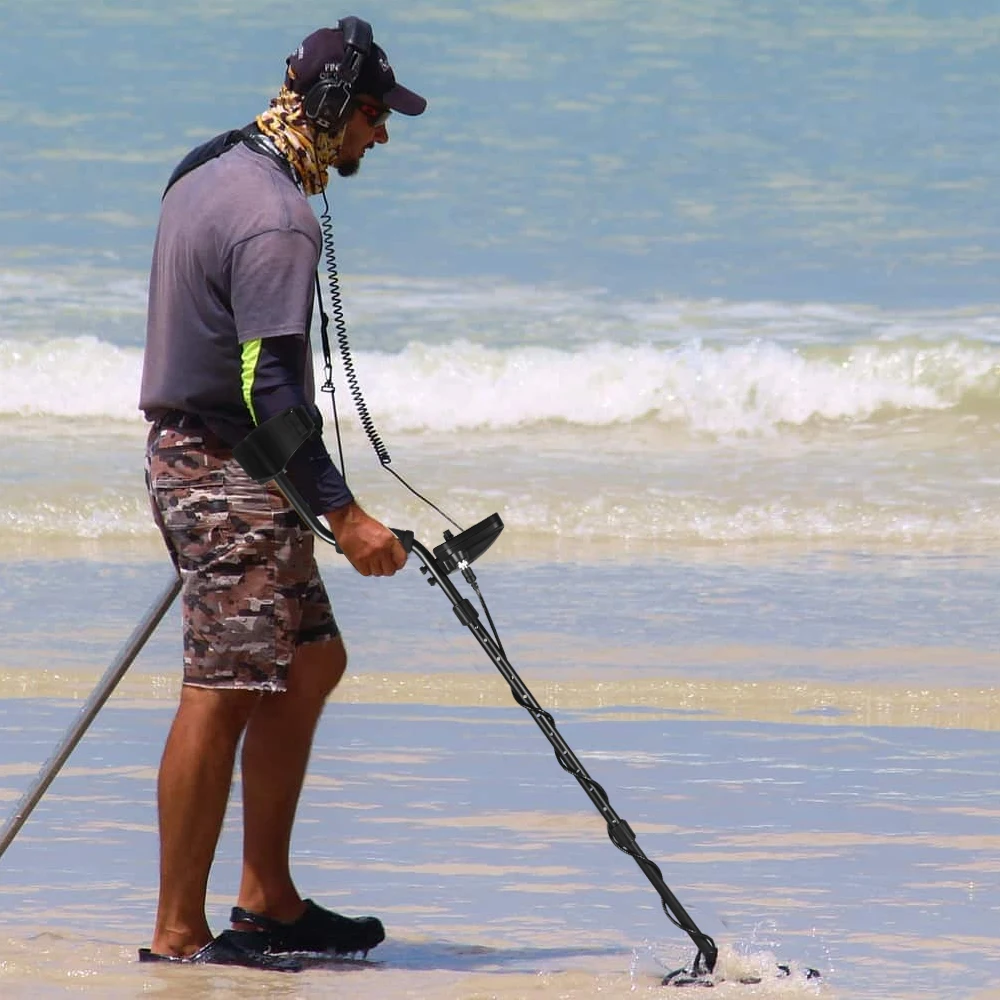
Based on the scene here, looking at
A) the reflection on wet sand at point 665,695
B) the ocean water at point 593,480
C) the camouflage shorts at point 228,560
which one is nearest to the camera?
the camouflage shorts at point 228,560

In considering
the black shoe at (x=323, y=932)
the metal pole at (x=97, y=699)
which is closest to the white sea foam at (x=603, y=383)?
the black shoe at (x=323, y=932)

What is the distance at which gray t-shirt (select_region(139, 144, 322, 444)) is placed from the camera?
3287mm

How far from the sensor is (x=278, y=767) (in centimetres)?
366

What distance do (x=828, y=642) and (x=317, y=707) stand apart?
4553mm

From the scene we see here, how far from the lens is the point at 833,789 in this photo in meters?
5.10

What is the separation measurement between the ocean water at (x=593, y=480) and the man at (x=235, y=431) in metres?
0.31

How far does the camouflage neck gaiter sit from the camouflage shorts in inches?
18.7

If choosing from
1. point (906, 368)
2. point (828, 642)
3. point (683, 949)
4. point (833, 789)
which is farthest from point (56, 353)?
point (683, 949)

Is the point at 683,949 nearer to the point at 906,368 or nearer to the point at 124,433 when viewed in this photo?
the point at 124,433

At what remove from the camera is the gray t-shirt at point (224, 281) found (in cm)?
329

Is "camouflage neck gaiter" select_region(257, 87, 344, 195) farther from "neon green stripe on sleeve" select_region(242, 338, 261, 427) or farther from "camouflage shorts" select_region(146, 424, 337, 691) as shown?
"camouflage shorts" select_region(146, 424, 337, 691)

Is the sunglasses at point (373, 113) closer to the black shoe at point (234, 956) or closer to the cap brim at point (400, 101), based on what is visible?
the cap brim at point (400, 101)

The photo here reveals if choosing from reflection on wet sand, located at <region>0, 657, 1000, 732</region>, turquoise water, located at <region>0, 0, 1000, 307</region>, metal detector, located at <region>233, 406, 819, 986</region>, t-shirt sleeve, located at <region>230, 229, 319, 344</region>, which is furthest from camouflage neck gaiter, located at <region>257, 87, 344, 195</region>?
turquoise water, located at <region>0, 0, 1000, 307</region>

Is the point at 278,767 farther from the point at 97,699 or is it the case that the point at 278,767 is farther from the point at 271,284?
the point at 271,284
